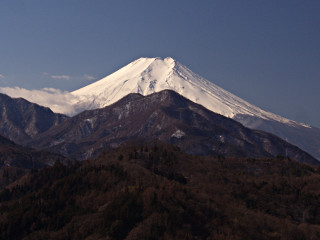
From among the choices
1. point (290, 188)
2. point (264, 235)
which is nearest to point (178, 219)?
point (264, 235)

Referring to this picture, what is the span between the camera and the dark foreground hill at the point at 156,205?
11506 cm

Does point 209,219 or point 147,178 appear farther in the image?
point 147,178

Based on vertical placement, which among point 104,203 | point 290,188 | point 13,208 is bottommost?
point 13,208

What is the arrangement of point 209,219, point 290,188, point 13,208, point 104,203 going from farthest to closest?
point 290,188 < point 13,208 < point 104,203 < point 209,219

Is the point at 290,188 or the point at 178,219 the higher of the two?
the point at 290,188

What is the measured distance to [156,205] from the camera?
11919 cm

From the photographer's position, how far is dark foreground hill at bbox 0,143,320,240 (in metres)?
115

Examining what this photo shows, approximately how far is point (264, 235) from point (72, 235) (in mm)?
45463

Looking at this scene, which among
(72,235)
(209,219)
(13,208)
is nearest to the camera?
(72,235)

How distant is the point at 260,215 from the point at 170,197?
2830 cm

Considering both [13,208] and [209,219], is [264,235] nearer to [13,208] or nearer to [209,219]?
[209,219]

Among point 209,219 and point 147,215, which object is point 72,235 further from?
point 209,219

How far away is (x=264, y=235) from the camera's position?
12106 centimetres

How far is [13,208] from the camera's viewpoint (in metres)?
146
